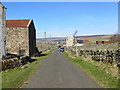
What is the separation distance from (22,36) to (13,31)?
2488 millimetres

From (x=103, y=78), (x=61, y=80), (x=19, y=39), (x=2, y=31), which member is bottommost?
(x=61, y=80)

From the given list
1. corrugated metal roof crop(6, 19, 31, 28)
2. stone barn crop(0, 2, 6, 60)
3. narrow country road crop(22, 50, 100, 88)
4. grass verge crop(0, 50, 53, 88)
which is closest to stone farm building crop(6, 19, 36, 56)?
corrugated metal roof crop(6, 19, 31, 28)

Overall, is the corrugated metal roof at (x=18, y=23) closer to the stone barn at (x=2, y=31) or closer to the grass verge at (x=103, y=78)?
the stone barn at (x=2, y=31)

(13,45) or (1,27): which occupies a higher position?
(1,27)

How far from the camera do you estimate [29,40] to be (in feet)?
140

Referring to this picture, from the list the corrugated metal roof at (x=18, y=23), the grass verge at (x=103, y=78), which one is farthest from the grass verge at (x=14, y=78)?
the corrugated metal roof at (x=18, y=23)

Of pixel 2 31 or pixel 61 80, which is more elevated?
pixel 2 31

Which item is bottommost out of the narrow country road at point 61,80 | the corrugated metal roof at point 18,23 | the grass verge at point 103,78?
the narrow country road at point 61,80

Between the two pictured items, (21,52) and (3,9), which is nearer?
(3,9)

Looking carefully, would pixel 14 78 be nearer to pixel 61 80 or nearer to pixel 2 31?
pixel 61 80

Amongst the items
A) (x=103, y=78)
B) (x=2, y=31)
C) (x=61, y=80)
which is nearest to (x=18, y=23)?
(x=2, y=31)

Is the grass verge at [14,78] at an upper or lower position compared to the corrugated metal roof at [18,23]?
lower

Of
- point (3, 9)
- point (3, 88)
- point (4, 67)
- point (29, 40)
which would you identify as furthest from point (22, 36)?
point (3, 88)

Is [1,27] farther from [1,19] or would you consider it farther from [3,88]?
[3,88]
